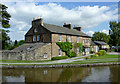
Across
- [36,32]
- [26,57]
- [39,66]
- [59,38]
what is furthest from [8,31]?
[39,66]

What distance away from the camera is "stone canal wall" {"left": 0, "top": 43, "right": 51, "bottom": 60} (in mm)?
20422

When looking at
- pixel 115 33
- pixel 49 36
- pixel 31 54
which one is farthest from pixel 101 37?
pixel 31 54

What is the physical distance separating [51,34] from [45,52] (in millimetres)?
4354

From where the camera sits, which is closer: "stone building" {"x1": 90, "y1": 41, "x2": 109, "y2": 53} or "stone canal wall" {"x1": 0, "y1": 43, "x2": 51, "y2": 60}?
"stone canal wall" {"x1": 0, "y1": 43, "x2": 51, "y2": 60}

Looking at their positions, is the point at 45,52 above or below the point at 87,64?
above

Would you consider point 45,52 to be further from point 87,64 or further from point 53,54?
point 87,64

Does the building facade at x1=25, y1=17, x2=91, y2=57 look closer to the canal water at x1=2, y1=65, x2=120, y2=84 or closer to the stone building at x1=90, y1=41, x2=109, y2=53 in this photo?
the stone building at x1=90, y1=41, x2=109, y2=53

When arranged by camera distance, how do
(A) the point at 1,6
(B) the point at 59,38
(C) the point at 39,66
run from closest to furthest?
1. (C) the point at 39,66
2. (B) the point at 59,38
3. (A) the point at 1,6

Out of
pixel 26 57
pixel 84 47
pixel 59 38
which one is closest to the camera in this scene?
pixel 26 57

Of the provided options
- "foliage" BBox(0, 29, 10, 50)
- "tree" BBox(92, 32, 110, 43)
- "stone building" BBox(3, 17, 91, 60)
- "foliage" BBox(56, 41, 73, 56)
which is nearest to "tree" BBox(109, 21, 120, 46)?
"tree" BBox(92, 32, 110, 43)

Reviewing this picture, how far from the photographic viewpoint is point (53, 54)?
23.0 metres

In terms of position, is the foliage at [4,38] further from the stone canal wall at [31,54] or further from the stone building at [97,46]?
the stone building at [97,46]

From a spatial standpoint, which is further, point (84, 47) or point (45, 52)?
point (84, 47)

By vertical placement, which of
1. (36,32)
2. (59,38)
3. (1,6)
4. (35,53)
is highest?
(1,6)
